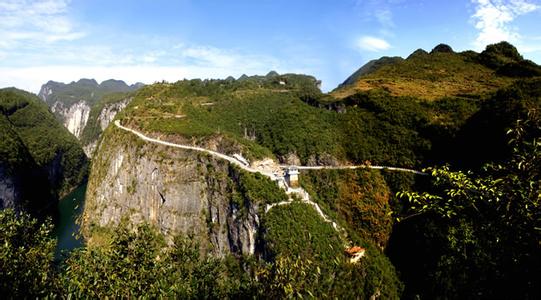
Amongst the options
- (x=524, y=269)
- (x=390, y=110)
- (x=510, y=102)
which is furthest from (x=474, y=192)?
Result: (x=390, y=110)

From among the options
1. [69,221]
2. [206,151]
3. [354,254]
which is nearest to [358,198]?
[354,254]

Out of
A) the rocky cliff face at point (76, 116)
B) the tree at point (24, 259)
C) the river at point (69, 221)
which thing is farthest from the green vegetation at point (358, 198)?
the rocky cliff face at point (76, 116)

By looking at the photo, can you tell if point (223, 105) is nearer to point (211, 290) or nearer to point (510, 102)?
point (510, 102)

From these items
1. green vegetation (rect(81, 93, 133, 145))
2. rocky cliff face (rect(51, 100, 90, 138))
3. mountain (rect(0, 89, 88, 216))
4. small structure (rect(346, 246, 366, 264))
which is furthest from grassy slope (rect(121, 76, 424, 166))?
rocky cliff face (rect(51, 100, 90, 138))

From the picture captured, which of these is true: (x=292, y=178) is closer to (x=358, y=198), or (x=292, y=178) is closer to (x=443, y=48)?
(x=358, y=198)

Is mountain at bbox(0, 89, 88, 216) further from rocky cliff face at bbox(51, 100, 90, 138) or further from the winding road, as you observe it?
rocky cliff face at bbox(51, 100, 90, 138)

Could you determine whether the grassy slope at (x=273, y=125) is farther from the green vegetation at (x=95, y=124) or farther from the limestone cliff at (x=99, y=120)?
the green vegetation at (x=95, y=124)
